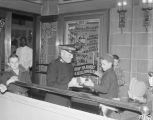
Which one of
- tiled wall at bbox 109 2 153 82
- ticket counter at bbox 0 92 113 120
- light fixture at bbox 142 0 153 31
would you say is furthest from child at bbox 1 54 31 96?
light fixture at bbox 142 0 153 31

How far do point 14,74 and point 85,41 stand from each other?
9.80 feet

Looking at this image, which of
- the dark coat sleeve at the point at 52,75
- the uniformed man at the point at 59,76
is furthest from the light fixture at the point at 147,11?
the dark coat sleeve at the point at 52,75

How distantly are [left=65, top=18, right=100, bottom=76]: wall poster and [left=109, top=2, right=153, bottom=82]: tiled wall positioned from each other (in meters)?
0.54

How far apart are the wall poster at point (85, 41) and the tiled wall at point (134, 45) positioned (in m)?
0.54

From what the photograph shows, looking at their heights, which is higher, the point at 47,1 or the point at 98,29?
the point at 47,1

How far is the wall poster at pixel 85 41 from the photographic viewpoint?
5.27m

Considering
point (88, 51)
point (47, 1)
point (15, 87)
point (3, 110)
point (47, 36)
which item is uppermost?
point (47, 1)

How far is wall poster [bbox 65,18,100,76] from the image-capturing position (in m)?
5.27

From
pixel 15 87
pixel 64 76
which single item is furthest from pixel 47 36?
pixel 15 87

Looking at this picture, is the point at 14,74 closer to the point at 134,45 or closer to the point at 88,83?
the point at 88,83

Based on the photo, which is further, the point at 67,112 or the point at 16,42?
the point at 16,42

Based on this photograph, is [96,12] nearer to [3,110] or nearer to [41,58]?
[41,58]

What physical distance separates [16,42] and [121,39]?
109 inches

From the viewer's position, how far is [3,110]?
228 centimetres
